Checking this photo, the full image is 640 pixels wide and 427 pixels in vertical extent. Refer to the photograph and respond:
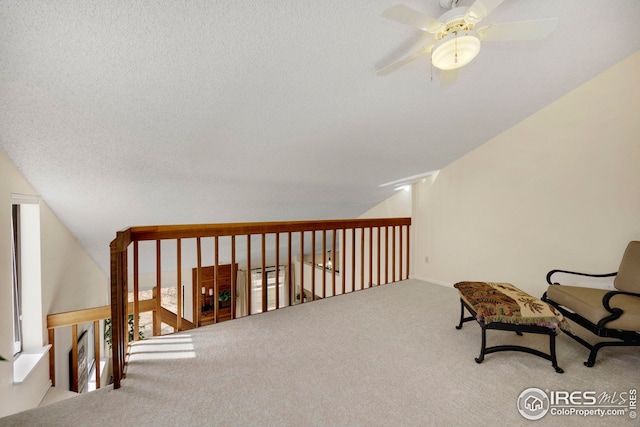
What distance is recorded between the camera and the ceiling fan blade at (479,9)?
1349 millimetres

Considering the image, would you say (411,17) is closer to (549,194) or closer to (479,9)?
(479,9)

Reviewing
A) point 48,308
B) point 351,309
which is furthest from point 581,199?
point 48,308

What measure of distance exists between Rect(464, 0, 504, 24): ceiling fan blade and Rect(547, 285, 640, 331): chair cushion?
81.7 inches

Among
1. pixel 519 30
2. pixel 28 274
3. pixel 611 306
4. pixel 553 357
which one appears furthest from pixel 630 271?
pixel 28 274

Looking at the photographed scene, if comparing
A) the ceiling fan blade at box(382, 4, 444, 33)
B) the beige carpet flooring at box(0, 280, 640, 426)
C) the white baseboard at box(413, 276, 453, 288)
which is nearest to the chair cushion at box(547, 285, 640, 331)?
the beige carpet flooring at box(0, 280, 640, 426)

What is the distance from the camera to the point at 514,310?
6.13ft

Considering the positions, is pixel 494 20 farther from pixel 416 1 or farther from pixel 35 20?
pixel 35 20

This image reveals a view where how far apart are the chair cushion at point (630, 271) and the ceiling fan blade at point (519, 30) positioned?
206cm

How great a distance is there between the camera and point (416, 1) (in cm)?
163

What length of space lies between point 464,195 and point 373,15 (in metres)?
2.84

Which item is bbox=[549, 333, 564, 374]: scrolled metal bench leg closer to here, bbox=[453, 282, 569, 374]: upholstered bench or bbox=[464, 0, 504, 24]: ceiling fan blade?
bbox=[453, 282, 569, 374]: upholstered bench

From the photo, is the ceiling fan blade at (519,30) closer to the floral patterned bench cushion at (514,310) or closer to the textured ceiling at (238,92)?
the textured ceiling at (238,92)

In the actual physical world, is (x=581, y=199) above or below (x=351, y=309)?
above

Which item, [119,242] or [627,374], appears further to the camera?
[627,374]
